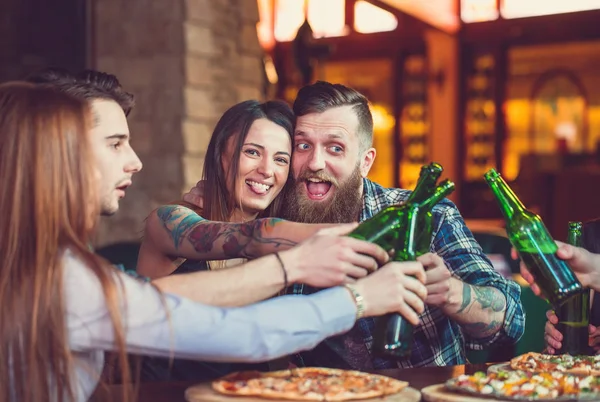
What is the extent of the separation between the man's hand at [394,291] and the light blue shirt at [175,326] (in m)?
0.09

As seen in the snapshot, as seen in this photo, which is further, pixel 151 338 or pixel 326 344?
pixel 326 344

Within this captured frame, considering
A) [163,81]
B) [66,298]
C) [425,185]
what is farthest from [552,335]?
[163,81]

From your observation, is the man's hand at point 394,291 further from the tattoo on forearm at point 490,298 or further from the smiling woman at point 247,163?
the smiling woman at point 247,163

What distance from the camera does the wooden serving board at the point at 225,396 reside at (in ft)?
4.50

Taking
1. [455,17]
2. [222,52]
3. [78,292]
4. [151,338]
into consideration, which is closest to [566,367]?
[151,338]

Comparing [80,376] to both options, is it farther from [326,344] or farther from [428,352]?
[428,352]

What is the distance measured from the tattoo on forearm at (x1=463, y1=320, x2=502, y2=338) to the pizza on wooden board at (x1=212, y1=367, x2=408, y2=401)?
1.67 ft

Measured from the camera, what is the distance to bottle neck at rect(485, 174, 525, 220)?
1707 mm

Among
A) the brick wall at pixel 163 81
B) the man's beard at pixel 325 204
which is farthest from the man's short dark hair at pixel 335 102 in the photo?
the brick wall at pixel 163 81

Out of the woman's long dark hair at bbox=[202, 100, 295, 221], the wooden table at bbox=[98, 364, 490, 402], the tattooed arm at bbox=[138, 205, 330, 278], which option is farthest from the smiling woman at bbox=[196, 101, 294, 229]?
the wooden table at bbox=[98, 364, 490, 402]

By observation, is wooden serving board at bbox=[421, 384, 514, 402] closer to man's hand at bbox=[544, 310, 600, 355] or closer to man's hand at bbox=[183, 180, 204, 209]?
man's hand at bbox=[544, 310, 600, 355]

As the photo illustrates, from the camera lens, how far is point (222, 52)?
15.0 feet

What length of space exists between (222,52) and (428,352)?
272 centimetres

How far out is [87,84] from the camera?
5.59 ft
